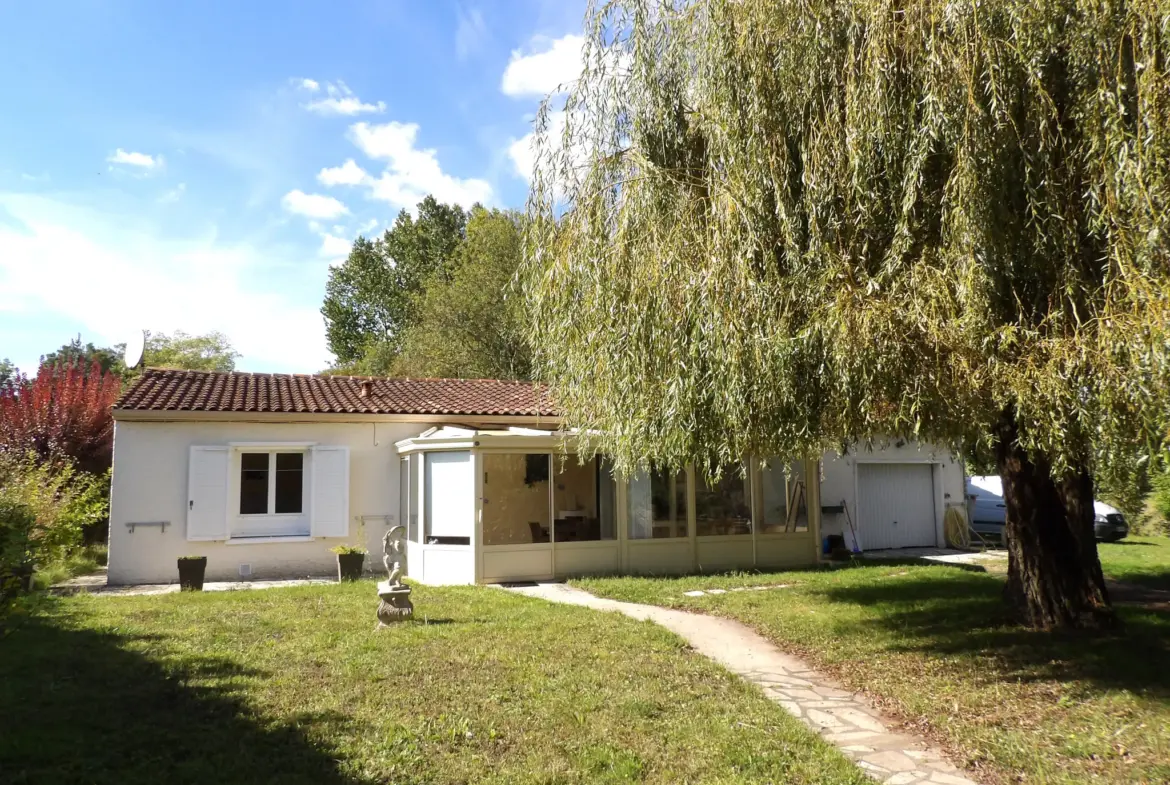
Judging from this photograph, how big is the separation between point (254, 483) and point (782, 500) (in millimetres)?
9679

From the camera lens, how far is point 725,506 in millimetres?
14117

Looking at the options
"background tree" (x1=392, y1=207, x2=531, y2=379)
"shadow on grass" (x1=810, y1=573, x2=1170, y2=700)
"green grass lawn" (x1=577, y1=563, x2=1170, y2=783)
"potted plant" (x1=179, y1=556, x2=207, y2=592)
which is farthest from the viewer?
"background tree" (x1=392, y1=207, x2=531, y2=379)

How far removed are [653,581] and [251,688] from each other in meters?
7.14

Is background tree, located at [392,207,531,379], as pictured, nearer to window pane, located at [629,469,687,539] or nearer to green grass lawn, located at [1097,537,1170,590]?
window pane, located at [629,469,687,539]

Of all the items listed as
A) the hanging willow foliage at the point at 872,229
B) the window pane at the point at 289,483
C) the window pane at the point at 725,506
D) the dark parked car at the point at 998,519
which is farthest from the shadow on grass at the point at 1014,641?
the dark parked car at the point at 998,519

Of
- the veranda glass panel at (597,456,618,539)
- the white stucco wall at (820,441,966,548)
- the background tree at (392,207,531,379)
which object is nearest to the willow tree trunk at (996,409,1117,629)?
the veranda glass panel at (597,456,618,539)

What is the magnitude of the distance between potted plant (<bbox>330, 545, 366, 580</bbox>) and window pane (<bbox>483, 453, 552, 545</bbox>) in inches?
88.6

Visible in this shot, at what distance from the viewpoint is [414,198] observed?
3897 cm

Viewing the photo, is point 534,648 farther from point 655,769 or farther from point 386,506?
point 386,506

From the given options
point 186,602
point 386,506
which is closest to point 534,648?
point 186,602

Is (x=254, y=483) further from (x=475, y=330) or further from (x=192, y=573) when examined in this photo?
(x=475, y=330)

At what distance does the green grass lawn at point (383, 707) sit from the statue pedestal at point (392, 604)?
0.21 meters

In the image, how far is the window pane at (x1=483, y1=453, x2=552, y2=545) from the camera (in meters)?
12.5

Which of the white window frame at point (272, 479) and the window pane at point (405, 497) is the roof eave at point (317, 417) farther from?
the window pane at point (405, 497)
